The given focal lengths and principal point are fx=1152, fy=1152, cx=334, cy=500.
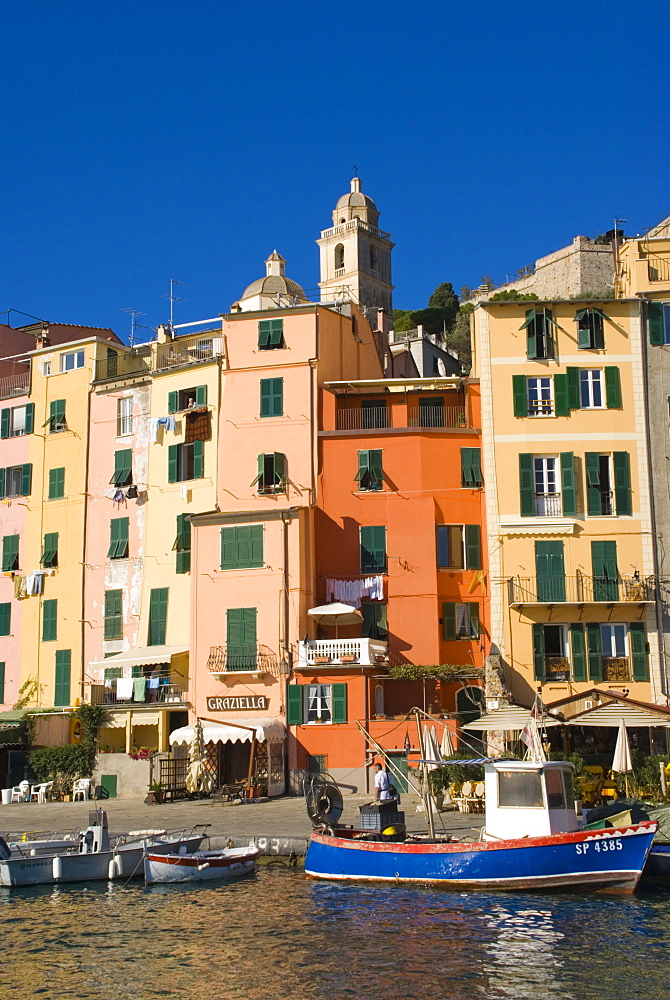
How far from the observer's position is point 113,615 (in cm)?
4809

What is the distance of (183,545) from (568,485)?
15.3m

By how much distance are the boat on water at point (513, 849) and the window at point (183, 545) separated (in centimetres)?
1981

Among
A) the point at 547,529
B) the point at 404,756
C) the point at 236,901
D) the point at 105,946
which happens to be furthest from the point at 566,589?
the point at 105,946

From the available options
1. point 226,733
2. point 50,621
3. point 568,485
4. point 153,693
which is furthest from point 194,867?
point 50,621

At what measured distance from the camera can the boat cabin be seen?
2586 centimetres

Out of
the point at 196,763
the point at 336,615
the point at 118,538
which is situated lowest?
the point at 196,763

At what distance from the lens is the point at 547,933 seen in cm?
2192

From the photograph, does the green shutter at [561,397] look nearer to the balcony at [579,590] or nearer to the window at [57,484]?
the balcony at [579,590]

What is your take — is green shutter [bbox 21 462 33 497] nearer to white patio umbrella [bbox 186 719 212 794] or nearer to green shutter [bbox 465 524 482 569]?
white patio umbrella [bbox 186 719 212 794]

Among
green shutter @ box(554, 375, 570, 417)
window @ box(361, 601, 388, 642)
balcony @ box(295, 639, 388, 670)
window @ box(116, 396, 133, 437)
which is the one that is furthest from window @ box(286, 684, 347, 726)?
window @ box(116, 396, 133, 437)

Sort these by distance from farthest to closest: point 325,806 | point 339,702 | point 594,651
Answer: point 594,651, point 339,702, point 325,806

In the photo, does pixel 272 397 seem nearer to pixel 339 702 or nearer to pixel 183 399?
pixel 183 399

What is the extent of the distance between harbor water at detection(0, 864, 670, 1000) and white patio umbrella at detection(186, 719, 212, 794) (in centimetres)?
1029

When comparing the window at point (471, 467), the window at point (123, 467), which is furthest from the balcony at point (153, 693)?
the window at point (471, 467)
